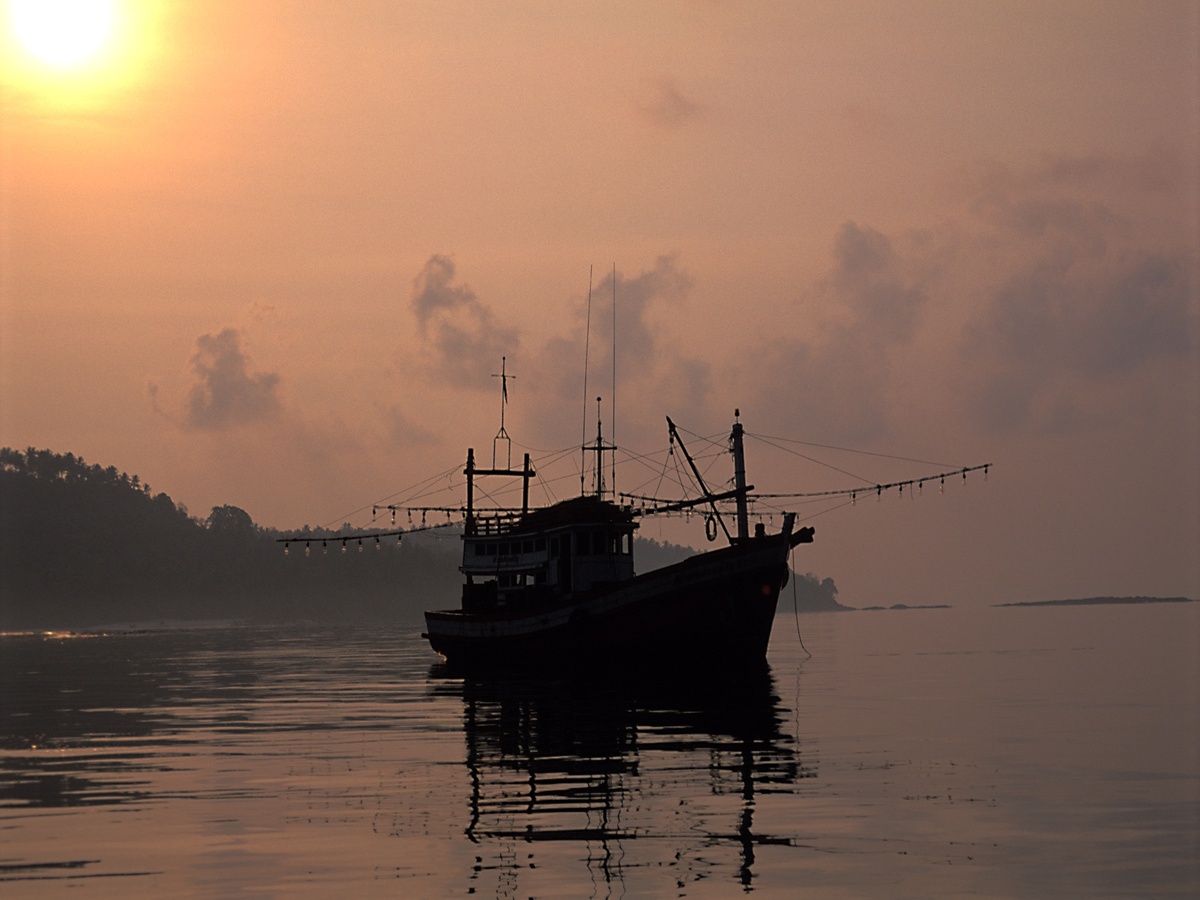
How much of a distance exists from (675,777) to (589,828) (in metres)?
6.44

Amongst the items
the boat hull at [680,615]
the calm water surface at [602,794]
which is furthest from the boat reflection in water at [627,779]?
the boat hull at [680,615]

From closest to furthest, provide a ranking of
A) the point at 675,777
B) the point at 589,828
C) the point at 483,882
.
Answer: the point at 483,882, the point at 589,828, the point at 675,777

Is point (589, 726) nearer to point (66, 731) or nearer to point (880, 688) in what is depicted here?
point (66, 731)

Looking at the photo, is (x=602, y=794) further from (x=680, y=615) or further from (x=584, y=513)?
(x=584, y=513)

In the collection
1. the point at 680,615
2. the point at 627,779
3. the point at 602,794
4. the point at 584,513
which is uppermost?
the point at 584,513

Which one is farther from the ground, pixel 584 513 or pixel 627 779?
pixel 584 513

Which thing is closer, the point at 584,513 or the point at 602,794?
the point at 602,794

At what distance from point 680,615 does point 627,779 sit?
120 feet

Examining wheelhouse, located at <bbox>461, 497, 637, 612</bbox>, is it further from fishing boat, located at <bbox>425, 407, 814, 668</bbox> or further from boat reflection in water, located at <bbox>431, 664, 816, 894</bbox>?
boat reflection in water, located at <bbox>431, 664, 816, 894</bbox>

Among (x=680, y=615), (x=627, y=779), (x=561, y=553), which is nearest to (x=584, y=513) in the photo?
(x=561, y=553)

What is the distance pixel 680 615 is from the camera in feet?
220

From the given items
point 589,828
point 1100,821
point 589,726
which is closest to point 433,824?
point 589,828

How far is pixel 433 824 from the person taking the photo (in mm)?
25547

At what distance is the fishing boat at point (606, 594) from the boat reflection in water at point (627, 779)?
11195 mm
